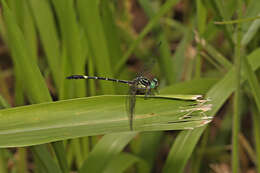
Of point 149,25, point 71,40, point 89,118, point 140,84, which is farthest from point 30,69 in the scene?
point 149,25

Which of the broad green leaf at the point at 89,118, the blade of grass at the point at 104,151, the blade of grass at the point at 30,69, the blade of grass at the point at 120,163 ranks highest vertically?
the blade of grass at the point at 30,69

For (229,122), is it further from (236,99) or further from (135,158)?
(236,99)

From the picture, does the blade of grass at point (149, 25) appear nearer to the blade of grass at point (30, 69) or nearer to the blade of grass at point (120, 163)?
the blade of grass at point (120, 163)

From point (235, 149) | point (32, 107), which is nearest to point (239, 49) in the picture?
point (235, 149)

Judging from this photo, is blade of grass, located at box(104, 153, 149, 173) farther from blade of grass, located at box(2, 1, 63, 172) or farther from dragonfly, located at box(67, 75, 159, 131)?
blade of grass, located at box(2, 1, 63, 172)

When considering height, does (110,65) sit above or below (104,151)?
above

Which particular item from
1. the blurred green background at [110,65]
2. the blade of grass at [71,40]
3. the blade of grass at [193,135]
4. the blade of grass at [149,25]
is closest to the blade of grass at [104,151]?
the blurred green background at [110,65]

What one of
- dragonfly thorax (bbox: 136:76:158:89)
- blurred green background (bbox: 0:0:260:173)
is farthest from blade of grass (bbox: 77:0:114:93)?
dragonfly thorax (bbox: 136:76:158:89)

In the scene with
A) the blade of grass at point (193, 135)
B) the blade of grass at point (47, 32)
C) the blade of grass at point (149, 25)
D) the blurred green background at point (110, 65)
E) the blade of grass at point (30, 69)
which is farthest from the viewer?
the blade of grass at point (47, 32)

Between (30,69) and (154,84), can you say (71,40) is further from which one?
(154,84)
